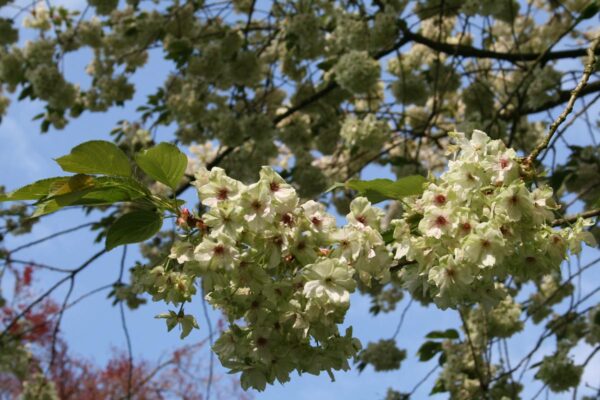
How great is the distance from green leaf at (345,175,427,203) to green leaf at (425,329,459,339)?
2.56 meters

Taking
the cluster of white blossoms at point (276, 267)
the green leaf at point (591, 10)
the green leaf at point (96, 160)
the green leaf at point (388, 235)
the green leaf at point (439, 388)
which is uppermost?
the green leaf at point (591, 10)

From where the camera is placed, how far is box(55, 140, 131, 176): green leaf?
1230 millimetres

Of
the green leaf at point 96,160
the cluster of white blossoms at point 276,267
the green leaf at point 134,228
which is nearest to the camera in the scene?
the cluster of white blossoms at point 276,267

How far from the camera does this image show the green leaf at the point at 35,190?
49.1 inches

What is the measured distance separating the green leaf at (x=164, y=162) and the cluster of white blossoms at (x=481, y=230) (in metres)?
0.42

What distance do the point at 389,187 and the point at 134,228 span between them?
488 millimetres

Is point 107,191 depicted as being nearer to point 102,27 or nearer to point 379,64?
point 379,64

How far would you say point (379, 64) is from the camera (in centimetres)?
400

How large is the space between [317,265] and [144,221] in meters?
0.41

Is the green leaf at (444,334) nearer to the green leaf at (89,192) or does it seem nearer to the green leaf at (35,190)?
the green leaf at (89,192)

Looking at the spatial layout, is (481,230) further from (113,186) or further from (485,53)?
(485,53)

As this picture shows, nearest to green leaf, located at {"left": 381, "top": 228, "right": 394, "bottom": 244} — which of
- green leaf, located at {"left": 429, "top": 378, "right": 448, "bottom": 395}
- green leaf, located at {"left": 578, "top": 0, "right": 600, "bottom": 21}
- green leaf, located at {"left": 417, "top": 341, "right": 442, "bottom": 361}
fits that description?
green leaf, located at {"left": 578, "top": 0, "right": 600, "bottom": 21}

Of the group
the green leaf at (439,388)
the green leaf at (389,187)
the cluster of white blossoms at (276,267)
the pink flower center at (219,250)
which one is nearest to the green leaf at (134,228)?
the cluster of white blossoms at (276,267)

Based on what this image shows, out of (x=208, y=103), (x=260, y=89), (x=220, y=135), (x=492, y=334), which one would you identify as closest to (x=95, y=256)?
(x=220, y=135)
